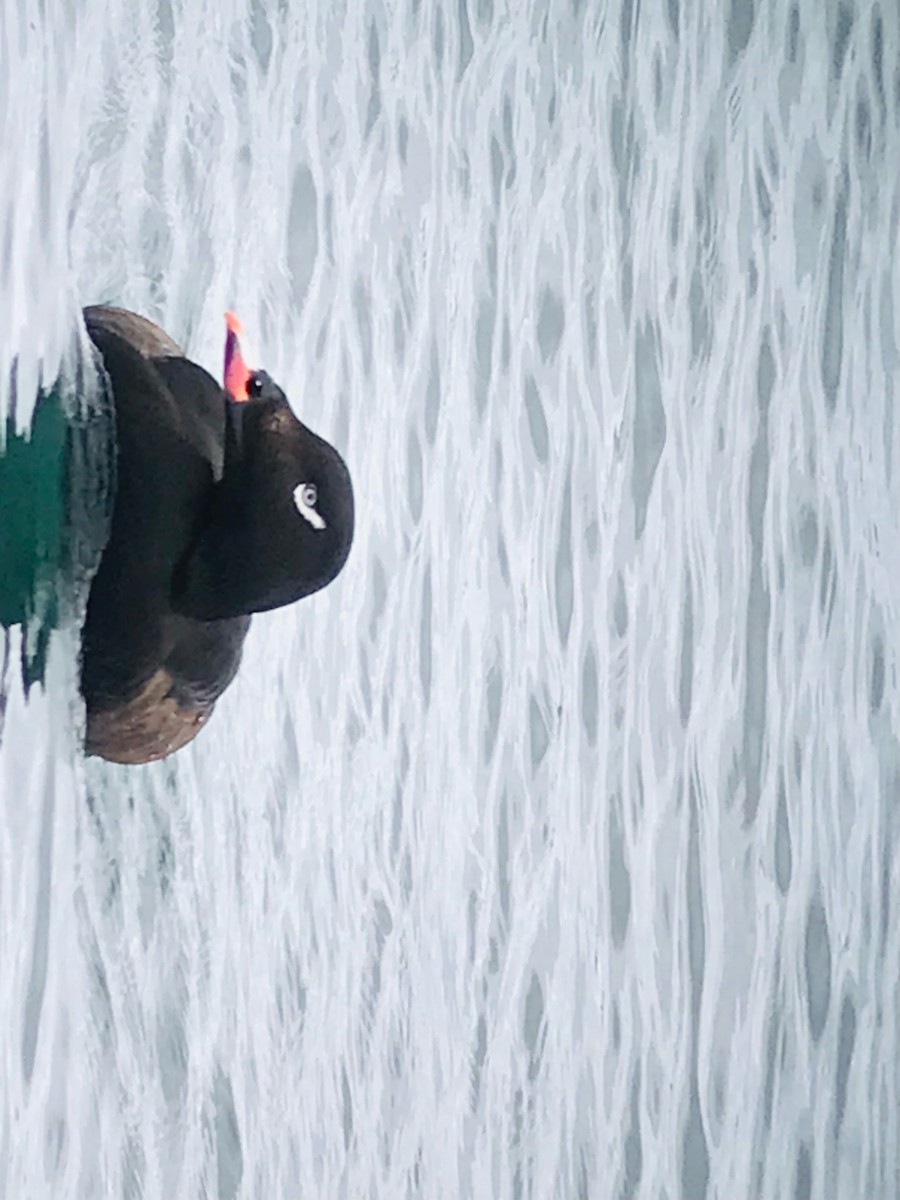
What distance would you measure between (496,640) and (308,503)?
0.45 metres

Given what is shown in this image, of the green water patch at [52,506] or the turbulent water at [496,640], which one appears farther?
the turbulent water at [496,640]

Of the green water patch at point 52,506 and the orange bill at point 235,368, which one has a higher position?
the orange bill at point 235,368

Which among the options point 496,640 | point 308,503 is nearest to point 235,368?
point 308,503

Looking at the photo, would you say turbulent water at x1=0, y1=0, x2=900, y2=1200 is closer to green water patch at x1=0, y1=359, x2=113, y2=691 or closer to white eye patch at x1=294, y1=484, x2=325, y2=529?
green water patch at x1=0, y1=359, x2=113, y2=691

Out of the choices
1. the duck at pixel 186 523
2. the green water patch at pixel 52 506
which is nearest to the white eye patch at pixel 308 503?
the duck at pixel 186 523

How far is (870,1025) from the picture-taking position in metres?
1.63

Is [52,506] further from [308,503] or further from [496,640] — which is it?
[496,640]

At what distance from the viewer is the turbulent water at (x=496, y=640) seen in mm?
1008

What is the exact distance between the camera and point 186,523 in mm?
906

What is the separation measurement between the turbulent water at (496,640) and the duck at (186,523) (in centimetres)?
3

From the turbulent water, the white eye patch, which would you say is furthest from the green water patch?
the white eye patch

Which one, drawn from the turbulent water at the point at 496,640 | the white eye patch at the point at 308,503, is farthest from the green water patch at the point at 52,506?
the white eye patch at the point at 308,503

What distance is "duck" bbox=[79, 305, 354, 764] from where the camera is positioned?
89 centimetres

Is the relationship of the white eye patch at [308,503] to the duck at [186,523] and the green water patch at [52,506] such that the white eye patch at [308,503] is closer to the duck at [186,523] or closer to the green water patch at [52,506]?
the duck at [186,523]
